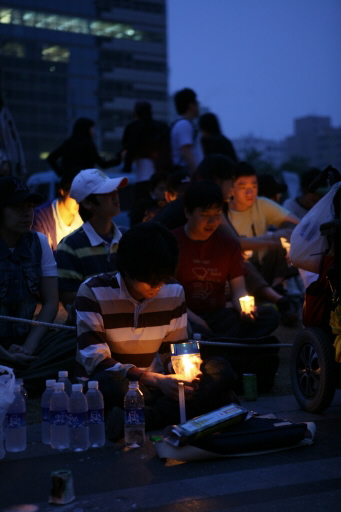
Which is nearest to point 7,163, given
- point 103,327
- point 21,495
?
point 103,327

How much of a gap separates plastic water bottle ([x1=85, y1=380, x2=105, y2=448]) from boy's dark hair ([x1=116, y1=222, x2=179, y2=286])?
0.62 meters

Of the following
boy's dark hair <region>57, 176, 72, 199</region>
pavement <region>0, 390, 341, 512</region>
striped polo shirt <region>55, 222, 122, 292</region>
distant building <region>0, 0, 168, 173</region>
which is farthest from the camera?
distant building <region>0, 0, 168, 173</region>

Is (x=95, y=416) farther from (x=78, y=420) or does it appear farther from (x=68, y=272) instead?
(x=68, y=272)

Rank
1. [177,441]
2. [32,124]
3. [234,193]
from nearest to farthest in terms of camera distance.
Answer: [177,441]
[234,193]
[32,124]

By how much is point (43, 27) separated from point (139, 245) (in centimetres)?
9833

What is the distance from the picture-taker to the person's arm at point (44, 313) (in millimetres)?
5473

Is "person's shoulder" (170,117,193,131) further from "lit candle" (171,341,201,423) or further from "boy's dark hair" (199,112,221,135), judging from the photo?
"lit candle" (171,341,201,423)

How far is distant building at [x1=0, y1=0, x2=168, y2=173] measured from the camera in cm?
9488

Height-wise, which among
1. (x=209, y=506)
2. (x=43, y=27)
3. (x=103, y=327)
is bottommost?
(x=209, y=506)

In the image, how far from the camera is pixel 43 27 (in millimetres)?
97125

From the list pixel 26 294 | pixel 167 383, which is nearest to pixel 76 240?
pixel 26 294

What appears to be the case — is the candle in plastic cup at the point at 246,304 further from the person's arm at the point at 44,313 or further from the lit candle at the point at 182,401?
the lit candle at the point at 182,401

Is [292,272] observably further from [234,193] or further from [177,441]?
[177,441]

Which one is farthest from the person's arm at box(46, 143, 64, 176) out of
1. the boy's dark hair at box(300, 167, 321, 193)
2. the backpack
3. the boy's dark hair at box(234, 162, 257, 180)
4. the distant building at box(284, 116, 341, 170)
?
the distant building at box(284, 116, 341, 170)
